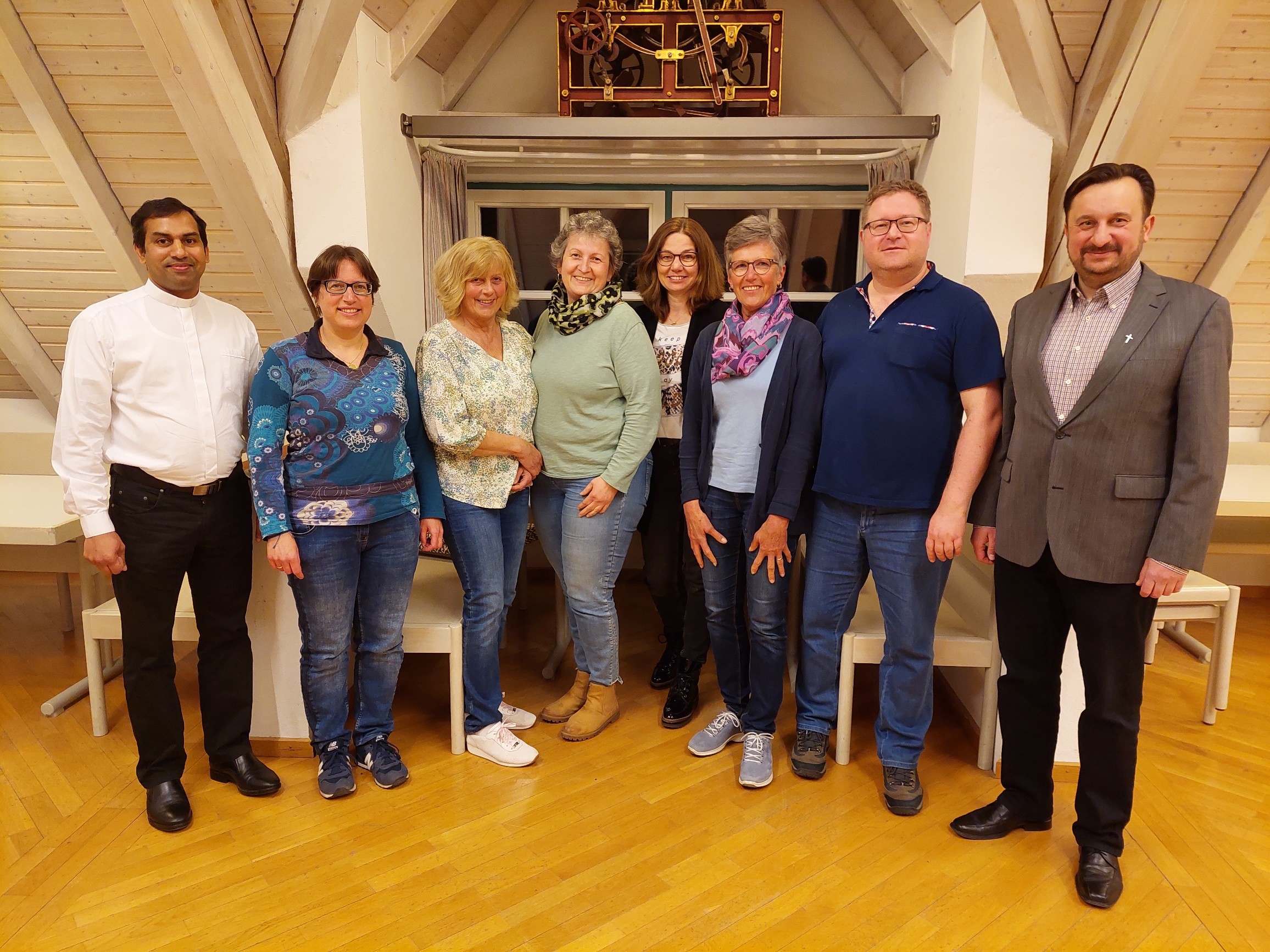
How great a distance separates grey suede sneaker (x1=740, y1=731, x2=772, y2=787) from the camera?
237cm

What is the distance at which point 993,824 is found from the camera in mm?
2129

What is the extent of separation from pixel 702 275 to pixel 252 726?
6.56 ft

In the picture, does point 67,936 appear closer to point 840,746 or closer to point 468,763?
point 468,763

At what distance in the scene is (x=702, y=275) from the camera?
2.53 meters

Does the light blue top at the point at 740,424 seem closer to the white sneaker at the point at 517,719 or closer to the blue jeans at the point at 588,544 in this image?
the blue jeans at the point at 588,544

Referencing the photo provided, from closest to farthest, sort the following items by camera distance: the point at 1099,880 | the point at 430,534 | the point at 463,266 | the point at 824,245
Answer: the point at 1099,880, the point at 463,266, the point at 430,534, the point at 824,245

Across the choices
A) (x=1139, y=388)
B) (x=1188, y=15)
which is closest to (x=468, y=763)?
(x=1139, y=388)

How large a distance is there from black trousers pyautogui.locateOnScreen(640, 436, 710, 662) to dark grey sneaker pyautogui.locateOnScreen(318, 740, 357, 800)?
1.10 meters

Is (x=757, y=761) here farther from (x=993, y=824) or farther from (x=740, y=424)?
(x=740, y=424)

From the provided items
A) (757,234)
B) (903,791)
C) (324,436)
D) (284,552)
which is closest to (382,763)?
(284,552)

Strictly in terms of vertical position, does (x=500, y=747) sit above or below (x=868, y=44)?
below

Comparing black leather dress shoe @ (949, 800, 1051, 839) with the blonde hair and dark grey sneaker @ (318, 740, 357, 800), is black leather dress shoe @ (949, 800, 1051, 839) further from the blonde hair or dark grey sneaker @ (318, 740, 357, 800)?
the blonde hair

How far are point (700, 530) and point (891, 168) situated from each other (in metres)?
2.21

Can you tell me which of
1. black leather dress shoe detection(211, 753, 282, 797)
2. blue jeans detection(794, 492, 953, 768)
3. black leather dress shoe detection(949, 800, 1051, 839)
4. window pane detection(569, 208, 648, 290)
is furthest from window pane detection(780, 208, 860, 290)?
black leather dress shoe detection(211, 753, 282, 797)
